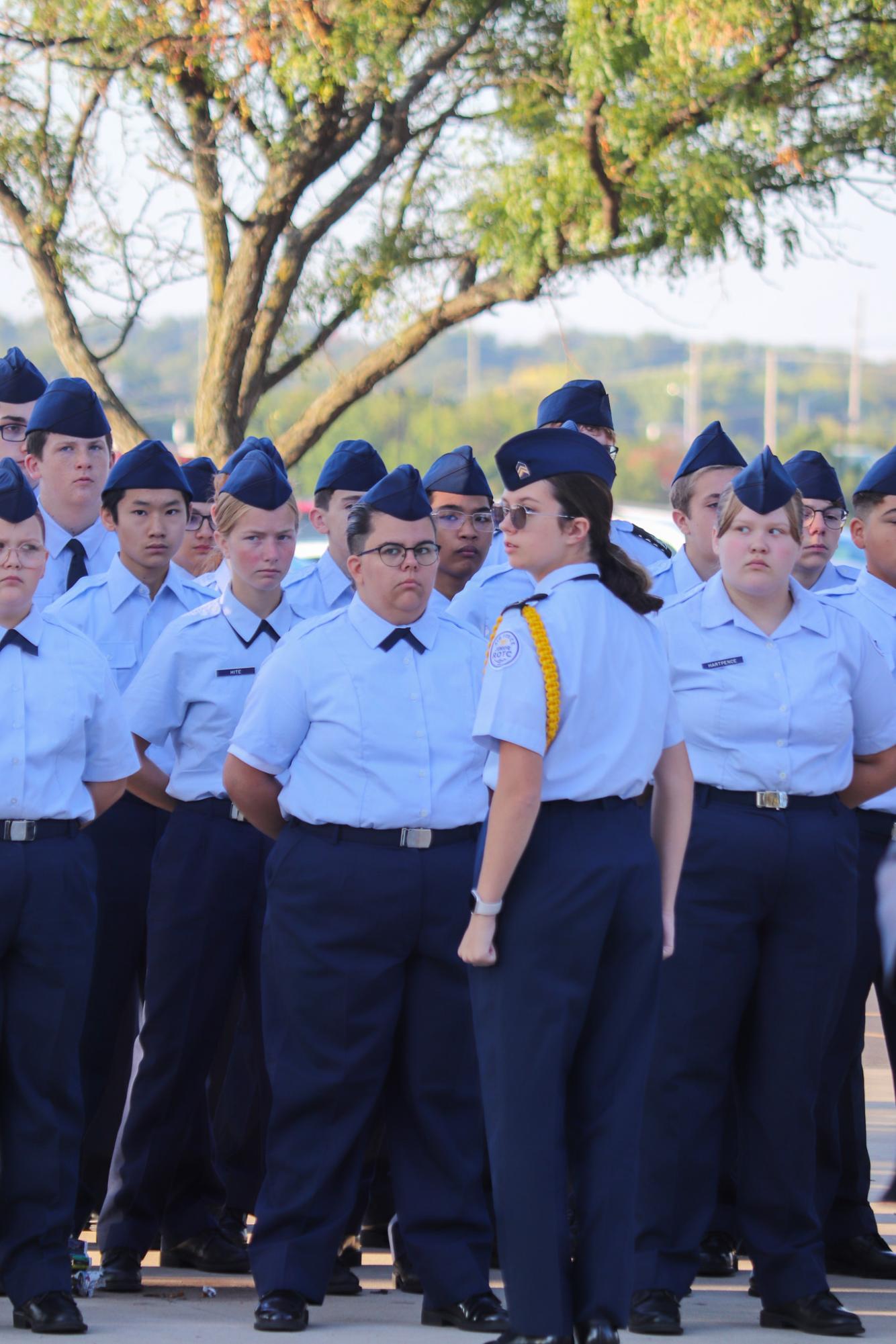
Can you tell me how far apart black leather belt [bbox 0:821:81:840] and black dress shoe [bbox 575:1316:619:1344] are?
164 cm

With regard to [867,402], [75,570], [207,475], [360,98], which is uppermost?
[867,402]

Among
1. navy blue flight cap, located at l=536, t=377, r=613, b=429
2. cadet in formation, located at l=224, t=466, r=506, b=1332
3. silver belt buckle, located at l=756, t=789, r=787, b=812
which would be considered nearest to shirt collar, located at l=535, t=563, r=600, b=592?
cadet in formation, located at l=224, t=466, r=506, b=1332

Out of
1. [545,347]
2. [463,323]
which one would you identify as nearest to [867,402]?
[545,347]

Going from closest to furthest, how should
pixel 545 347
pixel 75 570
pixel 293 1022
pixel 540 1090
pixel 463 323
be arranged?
pixel 540 1090 → pixel 293 1022 → pixel 75 570 → pixel 463 323 → pixel 545 347

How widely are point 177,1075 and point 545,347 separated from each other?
18830cm

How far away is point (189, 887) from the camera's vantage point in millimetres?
5340

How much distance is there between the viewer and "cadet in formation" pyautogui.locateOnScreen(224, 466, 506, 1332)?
15.5 feet

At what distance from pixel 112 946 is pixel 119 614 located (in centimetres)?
95

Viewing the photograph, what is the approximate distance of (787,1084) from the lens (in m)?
4.88

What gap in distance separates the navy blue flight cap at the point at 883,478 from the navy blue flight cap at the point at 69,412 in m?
2.29

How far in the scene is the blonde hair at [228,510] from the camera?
549 cm

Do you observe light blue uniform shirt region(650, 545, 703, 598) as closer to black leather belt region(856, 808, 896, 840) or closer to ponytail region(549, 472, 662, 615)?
black leather belt region(856, 808, 896, 840)

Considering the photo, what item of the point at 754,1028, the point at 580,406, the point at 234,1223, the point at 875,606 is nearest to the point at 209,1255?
the point at 234,1223

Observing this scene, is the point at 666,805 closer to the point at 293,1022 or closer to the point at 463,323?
the point at 293,1022
